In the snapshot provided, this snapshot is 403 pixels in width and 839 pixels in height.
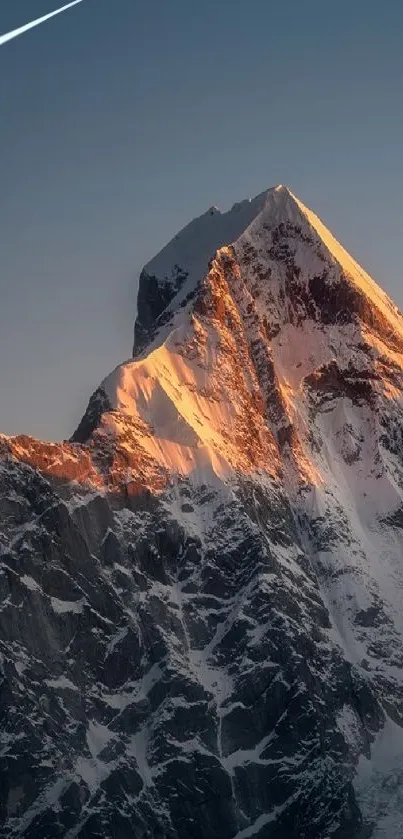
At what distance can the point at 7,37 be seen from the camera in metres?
119

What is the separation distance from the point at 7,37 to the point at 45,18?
3.51 m

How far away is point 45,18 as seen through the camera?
122 metres
